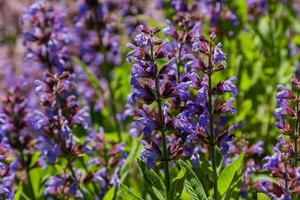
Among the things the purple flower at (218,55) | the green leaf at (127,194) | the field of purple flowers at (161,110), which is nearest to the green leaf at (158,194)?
the field of purple flowers at (161,110)

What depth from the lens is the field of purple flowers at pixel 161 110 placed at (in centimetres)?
369

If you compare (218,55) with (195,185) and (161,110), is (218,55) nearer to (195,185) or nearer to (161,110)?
(161,110)

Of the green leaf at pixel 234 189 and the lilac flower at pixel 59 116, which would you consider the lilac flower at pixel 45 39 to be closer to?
the lilac flower at pixel 59 116

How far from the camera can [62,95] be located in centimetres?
479

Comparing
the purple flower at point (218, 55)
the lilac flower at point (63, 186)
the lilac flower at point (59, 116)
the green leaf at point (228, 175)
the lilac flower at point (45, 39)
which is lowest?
the lilac flower at point (63, 186)

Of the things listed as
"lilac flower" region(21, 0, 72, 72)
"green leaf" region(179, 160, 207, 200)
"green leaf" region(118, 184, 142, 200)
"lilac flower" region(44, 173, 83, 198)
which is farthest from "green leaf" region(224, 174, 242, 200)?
"lilac flower" region(21, 0, 72, 72)

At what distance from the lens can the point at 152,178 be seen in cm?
386

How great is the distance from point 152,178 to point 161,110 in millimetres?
454

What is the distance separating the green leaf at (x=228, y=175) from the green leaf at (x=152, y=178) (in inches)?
15.8

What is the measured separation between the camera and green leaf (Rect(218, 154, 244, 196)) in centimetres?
394

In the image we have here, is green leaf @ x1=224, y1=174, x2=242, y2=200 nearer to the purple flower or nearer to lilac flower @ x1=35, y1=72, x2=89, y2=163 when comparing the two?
the purple flower

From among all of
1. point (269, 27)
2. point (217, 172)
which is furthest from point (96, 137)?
point (269, 27)

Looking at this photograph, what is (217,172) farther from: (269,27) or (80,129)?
(269,27)

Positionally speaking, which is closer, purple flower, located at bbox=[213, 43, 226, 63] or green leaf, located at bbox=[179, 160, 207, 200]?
purple flower, located at bbox=[213, 43, 226, 63]
